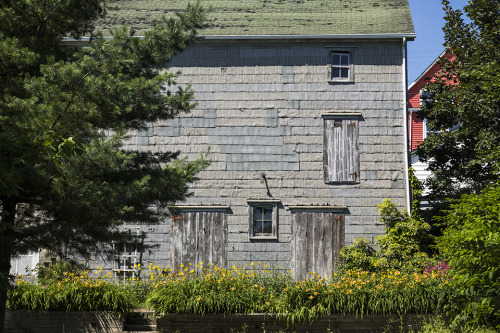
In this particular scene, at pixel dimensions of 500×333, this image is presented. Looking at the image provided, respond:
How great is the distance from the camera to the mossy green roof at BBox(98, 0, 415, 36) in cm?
1819

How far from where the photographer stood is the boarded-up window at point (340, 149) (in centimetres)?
1742

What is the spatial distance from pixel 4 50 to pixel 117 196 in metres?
2.87

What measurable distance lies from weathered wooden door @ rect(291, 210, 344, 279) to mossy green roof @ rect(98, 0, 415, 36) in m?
5.20

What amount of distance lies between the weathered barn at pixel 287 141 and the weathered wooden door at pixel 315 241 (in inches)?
1.1

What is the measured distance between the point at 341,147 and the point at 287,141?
150 centimetres

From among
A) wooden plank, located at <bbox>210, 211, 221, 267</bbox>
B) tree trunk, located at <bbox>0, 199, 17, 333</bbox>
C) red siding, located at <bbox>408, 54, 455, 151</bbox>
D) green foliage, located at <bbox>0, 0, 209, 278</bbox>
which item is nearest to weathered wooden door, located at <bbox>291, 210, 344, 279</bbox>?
wooden plank, located at <bbox>210, 211, 221, 267</bbox>

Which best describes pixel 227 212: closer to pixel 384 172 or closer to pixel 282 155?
pixel 282 155

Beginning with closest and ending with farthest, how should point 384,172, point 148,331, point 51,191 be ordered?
point 51,191 → point 148,331 → point 384,172

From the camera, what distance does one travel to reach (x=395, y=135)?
17562mm

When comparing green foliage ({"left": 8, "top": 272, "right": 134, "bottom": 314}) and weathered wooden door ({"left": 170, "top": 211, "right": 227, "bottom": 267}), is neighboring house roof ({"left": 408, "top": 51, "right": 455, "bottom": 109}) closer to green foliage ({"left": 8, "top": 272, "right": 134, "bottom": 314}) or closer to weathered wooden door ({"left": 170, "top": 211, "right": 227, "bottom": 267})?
weathered wooden door ({"left": 170, "top": 211, "right": 227, "bottom": 267})

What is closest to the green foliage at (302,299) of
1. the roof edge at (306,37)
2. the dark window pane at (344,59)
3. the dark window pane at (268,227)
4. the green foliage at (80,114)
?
the green foliage at (80,114)

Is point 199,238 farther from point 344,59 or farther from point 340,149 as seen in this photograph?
point 344,59

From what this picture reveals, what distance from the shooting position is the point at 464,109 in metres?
17.5

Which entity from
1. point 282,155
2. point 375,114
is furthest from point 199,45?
point 375,114
